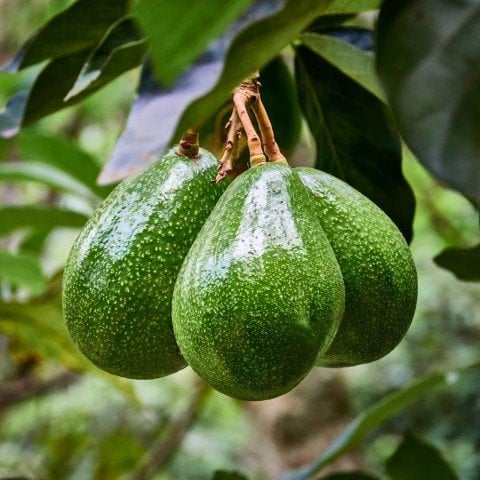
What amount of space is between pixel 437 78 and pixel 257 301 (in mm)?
235

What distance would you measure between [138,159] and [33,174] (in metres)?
1.18

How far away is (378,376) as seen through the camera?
4.90 metres

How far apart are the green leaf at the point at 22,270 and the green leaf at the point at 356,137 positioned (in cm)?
53

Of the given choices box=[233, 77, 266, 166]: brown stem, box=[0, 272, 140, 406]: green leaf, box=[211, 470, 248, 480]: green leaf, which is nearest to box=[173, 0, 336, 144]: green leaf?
box=[233, 77, 266, 166]: brown stem

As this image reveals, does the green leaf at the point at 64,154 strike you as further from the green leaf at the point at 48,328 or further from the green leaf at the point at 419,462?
the green leaf at the point at 419,462

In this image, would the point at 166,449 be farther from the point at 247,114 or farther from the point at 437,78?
the point at 437,78

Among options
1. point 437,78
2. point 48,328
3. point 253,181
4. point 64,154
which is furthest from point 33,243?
point 437,78

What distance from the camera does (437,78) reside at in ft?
1.99

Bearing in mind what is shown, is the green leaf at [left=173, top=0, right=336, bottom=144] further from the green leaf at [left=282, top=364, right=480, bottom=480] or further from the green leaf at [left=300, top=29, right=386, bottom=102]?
the green leaf at [left=282, top=364, right=480, bottom=480]

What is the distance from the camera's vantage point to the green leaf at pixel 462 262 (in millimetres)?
1028

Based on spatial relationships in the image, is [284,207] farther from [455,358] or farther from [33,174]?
[455,358]

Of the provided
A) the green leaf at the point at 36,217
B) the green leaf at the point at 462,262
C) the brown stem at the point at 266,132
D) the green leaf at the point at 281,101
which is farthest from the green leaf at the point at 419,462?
the green leaf at the point at 36,217

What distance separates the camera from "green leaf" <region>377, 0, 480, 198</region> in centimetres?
60

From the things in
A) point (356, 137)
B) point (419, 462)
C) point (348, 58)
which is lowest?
point (419, 462)
